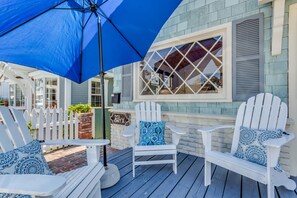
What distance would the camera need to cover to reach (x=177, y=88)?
362cm

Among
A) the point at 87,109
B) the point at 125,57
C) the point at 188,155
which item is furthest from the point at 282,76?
the point at 87,109

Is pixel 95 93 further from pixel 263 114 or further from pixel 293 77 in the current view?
pixel 293 77

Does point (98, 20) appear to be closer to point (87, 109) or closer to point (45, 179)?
point (45, 179)

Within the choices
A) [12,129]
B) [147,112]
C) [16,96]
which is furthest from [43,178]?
[16,96]

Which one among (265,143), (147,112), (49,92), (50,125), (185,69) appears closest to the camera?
(265,143)

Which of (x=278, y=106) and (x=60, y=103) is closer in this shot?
(x=278, y=106)

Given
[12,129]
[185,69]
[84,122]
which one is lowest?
[84,122]

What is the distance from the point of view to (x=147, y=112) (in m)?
3.23

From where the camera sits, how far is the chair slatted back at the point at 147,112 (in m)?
3.20

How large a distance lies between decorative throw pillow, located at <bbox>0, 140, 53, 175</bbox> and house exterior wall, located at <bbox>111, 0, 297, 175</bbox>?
243cm

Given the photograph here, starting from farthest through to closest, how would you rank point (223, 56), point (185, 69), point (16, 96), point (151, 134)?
point (16, 96)
point (185, 69)
point (223, 56)
point (151, 134)

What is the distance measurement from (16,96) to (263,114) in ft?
37.3

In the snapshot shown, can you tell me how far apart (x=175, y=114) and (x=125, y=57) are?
1472 millimetres

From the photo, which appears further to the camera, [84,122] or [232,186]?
[84,122]
